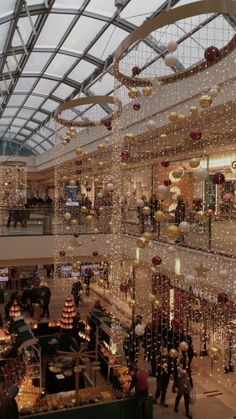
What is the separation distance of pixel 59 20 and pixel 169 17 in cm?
851

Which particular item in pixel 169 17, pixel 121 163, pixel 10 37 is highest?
pixel 10 37

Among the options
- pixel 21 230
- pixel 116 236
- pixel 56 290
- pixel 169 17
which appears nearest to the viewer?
pixel 169 17

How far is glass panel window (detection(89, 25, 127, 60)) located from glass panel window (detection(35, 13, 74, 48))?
1082 millimetres

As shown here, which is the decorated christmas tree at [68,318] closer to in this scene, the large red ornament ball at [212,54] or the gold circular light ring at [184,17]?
the gold circular light ring at [184,17]

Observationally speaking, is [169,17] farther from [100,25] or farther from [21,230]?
[21,230]

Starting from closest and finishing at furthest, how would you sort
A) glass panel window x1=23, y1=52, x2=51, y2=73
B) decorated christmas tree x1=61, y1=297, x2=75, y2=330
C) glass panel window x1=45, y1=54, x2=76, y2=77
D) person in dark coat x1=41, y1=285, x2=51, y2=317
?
decorated christmas tree x1=61, y1=297, x2=75, y2=330, glass panel window x1=23, y1=52, x2=51, y2=73, glass panel window x1=45, y1=54, x2=76, y2=77, person in dark coat x1=41, y1=285, x2=51, y2=317

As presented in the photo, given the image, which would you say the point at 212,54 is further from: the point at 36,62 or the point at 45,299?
the point at 45,299

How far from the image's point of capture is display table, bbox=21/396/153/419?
765 cm

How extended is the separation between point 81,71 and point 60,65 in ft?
2.51

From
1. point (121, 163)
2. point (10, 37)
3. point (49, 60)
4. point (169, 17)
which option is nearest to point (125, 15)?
point (10, 37)

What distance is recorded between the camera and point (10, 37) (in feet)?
37.9

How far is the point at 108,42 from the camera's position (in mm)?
12648

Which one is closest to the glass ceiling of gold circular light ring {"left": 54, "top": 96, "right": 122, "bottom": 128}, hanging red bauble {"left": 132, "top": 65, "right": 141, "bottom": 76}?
gold circular light ring {"left": 54, "top": 96, "right": 122, "bottom": 128}

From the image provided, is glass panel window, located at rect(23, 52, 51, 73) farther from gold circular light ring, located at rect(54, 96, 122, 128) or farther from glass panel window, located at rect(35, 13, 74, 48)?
gold circular light ring, located at rect(54, 96, 122, 128)
